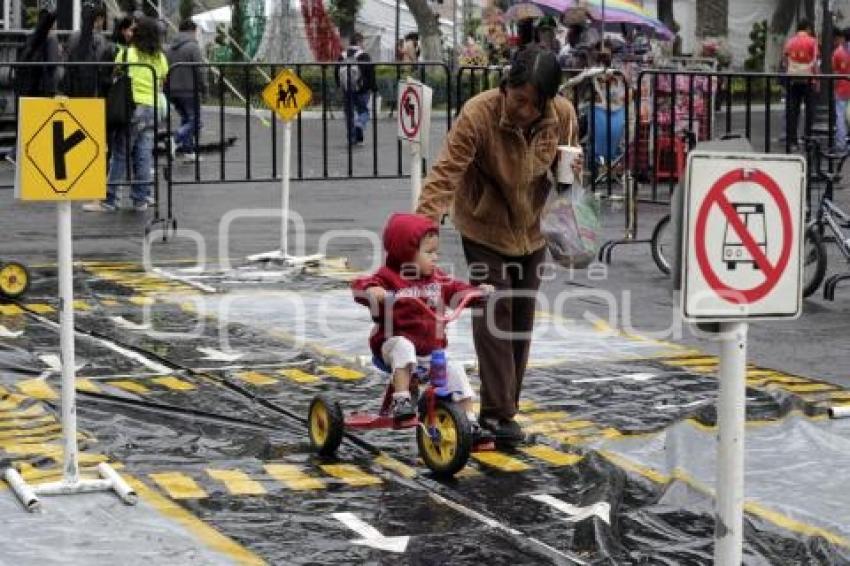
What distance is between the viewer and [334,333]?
37.0 feet

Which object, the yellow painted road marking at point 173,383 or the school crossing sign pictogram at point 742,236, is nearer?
the school crossing sign pictogram at point 742,236

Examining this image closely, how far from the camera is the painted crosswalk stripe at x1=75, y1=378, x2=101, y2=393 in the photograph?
9453 millimetres

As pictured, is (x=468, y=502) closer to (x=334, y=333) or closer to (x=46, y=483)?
(x=46, y=483)

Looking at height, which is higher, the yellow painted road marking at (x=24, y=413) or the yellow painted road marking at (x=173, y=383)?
the yellow painted road marking at (x=173, y=383)

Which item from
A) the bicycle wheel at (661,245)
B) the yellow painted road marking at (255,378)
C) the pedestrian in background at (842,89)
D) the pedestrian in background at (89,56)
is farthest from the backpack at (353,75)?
the yellow painted road marking at (255,378)

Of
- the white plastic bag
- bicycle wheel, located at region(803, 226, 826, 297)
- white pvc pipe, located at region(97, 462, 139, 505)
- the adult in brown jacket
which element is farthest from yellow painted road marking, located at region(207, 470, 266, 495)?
bicycle wheel, located at region(803, 226, 826, 297)

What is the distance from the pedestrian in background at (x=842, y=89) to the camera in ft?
79.8

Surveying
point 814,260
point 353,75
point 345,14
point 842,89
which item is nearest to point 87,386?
point 814,260

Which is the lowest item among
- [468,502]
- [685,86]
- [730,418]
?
[468,502]

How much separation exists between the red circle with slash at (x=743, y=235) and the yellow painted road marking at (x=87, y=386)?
5052 mm

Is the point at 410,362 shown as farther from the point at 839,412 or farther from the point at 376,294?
the point at 839,412

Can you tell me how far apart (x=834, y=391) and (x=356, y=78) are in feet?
62.3

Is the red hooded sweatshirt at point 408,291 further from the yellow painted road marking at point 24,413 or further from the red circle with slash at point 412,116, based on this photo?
the red circle with slash at point 412,116

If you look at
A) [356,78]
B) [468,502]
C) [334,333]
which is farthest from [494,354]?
[356,78]
